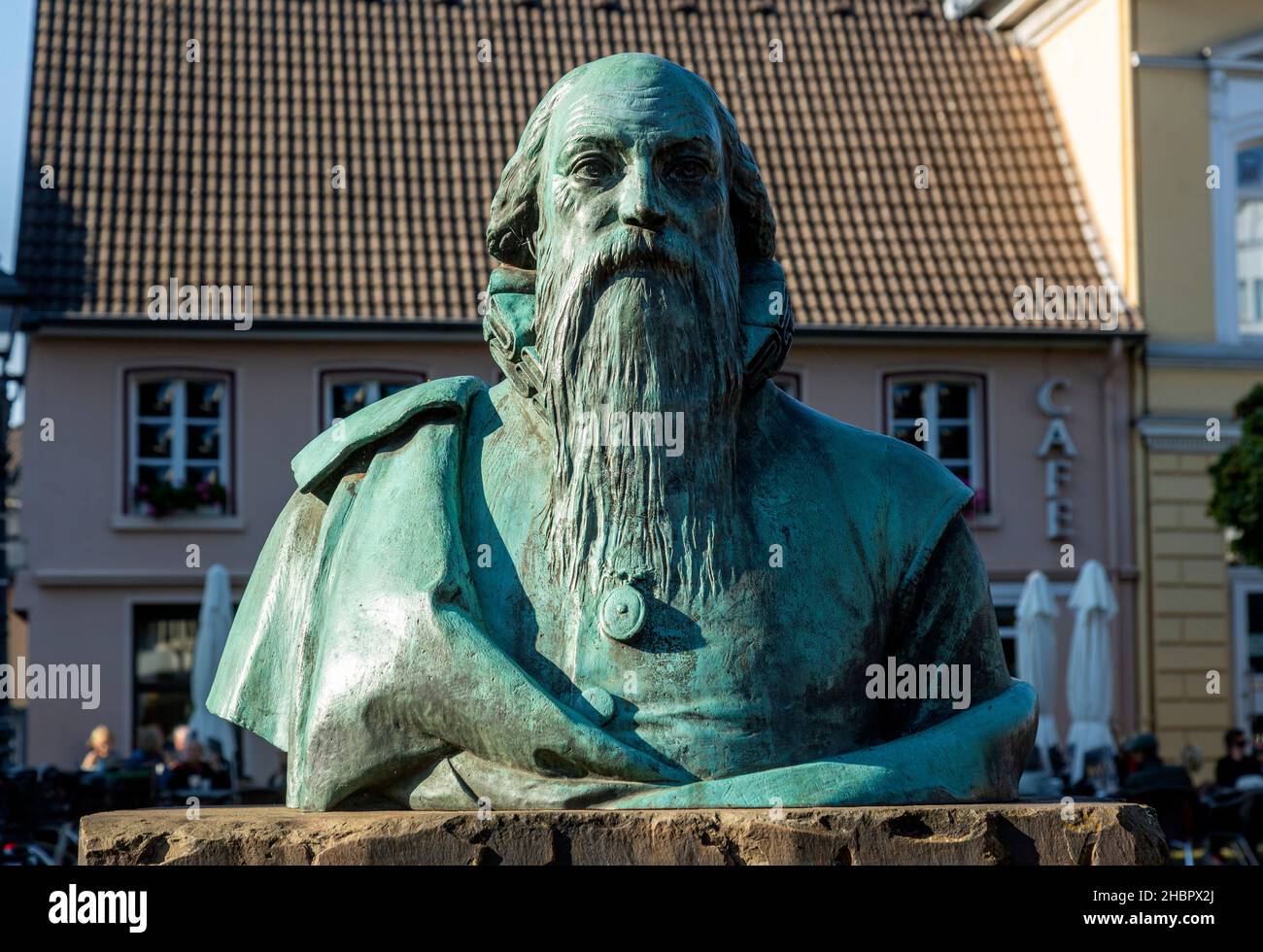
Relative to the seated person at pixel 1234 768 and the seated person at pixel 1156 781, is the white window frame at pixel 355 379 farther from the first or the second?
the seated person at pixel 1156 781

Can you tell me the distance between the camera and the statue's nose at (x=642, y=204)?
359 cm

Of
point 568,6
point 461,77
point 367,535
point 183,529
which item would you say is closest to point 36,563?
point 183,529

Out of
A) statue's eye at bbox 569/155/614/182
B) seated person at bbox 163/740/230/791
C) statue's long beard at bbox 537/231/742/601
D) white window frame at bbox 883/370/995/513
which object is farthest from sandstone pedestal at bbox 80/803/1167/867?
white window frame at bbox 883/370/995/513

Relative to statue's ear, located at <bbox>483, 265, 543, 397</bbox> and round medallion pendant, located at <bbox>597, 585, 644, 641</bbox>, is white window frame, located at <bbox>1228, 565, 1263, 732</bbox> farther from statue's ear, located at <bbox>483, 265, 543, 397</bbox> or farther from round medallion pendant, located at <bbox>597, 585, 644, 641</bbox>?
round medallion pendant, located at <bbox>597, 585, 644, 641</bbox>

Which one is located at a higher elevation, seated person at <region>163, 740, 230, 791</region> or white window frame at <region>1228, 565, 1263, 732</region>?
white window frame at <region>1228, 565, 1263, 732</region>

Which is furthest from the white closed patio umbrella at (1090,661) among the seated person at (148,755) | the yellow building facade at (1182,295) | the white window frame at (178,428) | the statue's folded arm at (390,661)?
the statue's folded arm at (390,661)

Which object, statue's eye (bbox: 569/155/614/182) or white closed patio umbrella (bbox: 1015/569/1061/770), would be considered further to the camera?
white closed patio umbrella (bbox: 1015/569/1061/770)

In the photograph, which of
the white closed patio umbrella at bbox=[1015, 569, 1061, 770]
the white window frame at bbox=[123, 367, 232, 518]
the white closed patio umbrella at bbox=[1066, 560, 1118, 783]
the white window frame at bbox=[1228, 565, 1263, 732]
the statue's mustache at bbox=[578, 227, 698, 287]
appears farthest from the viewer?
the white window frame at bbox=[1228, 565, 1263, 732]

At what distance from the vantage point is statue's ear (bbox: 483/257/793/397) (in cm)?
380

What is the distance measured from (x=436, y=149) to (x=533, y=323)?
813 inches

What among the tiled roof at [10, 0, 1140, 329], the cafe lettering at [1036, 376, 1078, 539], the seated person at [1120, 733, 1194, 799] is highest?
the tiled roof at [10, 0, 1140, 329]

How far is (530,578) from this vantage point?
369 centimetres

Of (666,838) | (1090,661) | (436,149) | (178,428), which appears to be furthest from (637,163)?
(436,149)

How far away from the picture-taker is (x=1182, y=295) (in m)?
24.4
